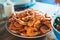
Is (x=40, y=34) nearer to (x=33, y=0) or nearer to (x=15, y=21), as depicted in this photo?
(x=15, y=21)

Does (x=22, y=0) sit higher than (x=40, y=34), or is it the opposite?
(x=22, y=0)

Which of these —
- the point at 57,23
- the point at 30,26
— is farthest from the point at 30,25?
the point at 57,23

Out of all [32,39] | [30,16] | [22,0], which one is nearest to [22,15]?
[30,16]

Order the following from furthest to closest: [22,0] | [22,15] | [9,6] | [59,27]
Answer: [22,0], [9,6], [22,15], [59,27]

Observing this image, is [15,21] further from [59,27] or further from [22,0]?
[22,0]

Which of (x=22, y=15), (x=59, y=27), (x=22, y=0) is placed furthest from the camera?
(x=22, y=0)

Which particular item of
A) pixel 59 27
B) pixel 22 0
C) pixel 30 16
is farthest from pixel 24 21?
pixel 22 0

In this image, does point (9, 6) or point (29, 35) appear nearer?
point (29, 35)

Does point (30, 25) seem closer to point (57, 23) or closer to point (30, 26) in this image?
point (30, 26)
